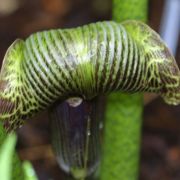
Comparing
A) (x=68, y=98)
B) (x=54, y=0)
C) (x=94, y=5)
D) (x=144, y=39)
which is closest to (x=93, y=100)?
(x=68, y=98)

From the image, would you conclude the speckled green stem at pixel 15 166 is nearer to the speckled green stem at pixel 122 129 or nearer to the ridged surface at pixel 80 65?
the ridged surface at pixel 80 65

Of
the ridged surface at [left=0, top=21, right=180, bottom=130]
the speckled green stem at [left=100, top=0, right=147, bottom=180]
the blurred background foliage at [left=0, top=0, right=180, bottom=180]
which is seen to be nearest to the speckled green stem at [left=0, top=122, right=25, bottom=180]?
the ridged surface at [left=0, top=21, right=180, bottom=130]

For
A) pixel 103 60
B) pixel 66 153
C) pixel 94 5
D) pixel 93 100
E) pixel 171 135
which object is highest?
pixel 103 60

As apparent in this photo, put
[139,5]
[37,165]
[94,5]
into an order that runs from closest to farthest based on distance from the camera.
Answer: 1. [139,5]
2. [37,165]
3. [94,5]

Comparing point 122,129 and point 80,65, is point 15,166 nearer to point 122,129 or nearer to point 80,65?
point 80,65

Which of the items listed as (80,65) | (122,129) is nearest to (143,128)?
(122,129)

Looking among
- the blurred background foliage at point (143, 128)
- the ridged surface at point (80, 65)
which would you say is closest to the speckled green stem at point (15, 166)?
the ridged surface at point (80, 65)

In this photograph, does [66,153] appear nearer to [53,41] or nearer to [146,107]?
[53,41]
